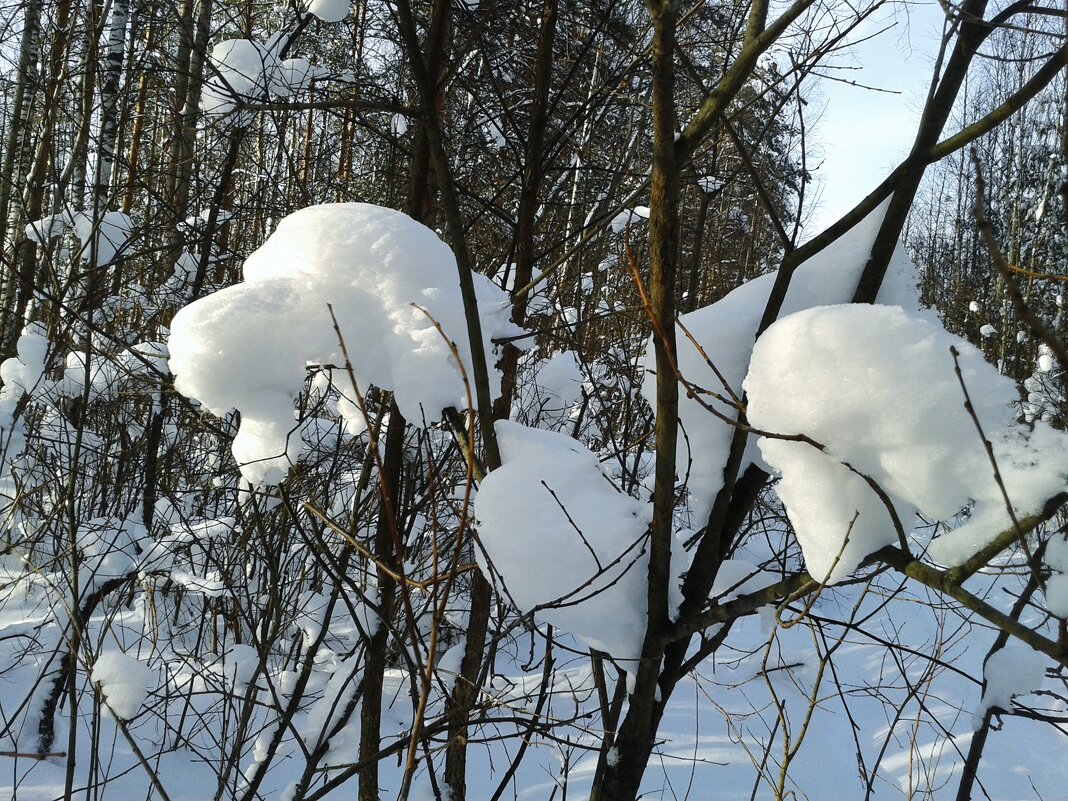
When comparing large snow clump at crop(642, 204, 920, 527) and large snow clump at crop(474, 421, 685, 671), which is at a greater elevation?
large snow clump at crop(642, 204, 920, 527)

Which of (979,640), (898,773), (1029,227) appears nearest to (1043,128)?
(1029,227)

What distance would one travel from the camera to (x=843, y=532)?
101 centimetres

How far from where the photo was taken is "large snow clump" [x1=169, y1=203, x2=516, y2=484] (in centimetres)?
124

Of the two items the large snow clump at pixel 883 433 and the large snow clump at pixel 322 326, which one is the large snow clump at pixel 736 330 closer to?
the large snow clump at pixel 883 433

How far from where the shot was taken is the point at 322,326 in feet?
4.21

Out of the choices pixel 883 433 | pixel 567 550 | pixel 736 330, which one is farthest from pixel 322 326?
pixel 883 433

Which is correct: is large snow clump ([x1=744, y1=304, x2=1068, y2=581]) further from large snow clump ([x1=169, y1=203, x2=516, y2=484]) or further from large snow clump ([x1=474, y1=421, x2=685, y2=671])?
large snow clump ([x1=169, y1=203, x2=516, y2=484])

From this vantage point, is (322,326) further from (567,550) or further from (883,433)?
(883,433)

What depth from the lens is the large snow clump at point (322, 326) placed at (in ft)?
4.08

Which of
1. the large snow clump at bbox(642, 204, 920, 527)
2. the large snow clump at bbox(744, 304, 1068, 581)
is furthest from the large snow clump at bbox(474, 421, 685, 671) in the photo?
the large snow clump at bbox(744, 304, 1068, 581)

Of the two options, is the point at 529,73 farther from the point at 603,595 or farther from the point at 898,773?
the point at 898,773

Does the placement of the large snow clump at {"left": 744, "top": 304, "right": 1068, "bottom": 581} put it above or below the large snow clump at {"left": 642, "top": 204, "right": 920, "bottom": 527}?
below

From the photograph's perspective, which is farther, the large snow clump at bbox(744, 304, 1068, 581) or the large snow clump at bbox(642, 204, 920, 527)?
the large snow clump at bbox(642, 204, 920, 527)

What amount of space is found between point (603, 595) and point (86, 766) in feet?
8.90
